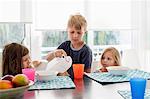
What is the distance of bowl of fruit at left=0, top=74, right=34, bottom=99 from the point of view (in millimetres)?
1300

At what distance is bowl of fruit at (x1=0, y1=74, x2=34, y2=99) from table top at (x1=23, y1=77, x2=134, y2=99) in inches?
A: 2.6

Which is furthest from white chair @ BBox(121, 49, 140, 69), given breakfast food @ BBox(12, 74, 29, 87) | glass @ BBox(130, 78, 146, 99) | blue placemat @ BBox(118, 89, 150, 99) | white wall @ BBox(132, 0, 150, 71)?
breakfast food @ BBox(12, 74, 29, 87)

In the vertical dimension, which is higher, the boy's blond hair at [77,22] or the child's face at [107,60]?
the boy's blond hair at [77,22]

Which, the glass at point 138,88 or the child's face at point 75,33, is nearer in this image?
the glass at point 138,88

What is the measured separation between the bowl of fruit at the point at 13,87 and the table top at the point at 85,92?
2.6 inches

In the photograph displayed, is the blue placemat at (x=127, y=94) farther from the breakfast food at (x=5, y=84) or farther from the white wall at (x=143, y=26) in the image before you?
the white wall at (x=143, y=26)

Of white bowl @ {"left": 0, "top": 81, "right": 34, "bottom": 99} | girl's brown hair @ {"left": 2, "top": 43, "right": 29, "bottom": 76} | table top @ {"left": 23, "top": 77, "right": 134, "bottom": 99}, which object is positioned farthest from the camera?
girl's brown hair @ {"left": 2, "top": 43, "right": 29, "bottom": 76}

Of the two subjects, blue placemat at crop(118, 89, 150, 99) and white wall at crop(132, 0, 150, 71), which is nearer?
blue placemat at crop(118, 89, 150, 99)

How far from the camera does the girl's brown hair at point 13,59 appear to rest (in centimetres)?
202

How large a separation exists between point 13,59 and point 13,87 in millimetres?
711

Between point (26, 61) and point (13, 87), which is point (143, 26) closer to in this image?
point (26, 61)

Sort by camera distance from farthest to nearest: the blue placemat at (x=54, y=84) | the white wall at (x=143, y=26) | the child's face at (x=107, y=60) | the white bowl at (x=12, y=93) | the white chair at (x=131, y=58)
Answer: the white wall at (x=143, y=26) → the white chair at (x=131, y=58) → the child's face at (x=107, y=60) → the blue placemat at (x=54, y=84) → the white bowl at (x=12, y=93)

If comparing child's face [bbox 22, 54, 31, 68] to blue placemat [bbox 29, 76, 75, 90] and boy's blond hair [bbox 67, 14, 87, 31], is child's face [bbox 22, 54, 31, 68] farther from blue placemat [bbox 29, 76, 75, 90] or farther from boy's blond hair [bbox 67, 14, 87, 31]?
boy's blond hair [bbox 67, 14, 87, 31]

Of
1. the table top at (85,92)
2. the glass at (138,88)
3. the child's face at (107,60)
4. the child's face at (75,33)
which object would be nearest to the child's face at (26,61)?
the table top at (85,92)
